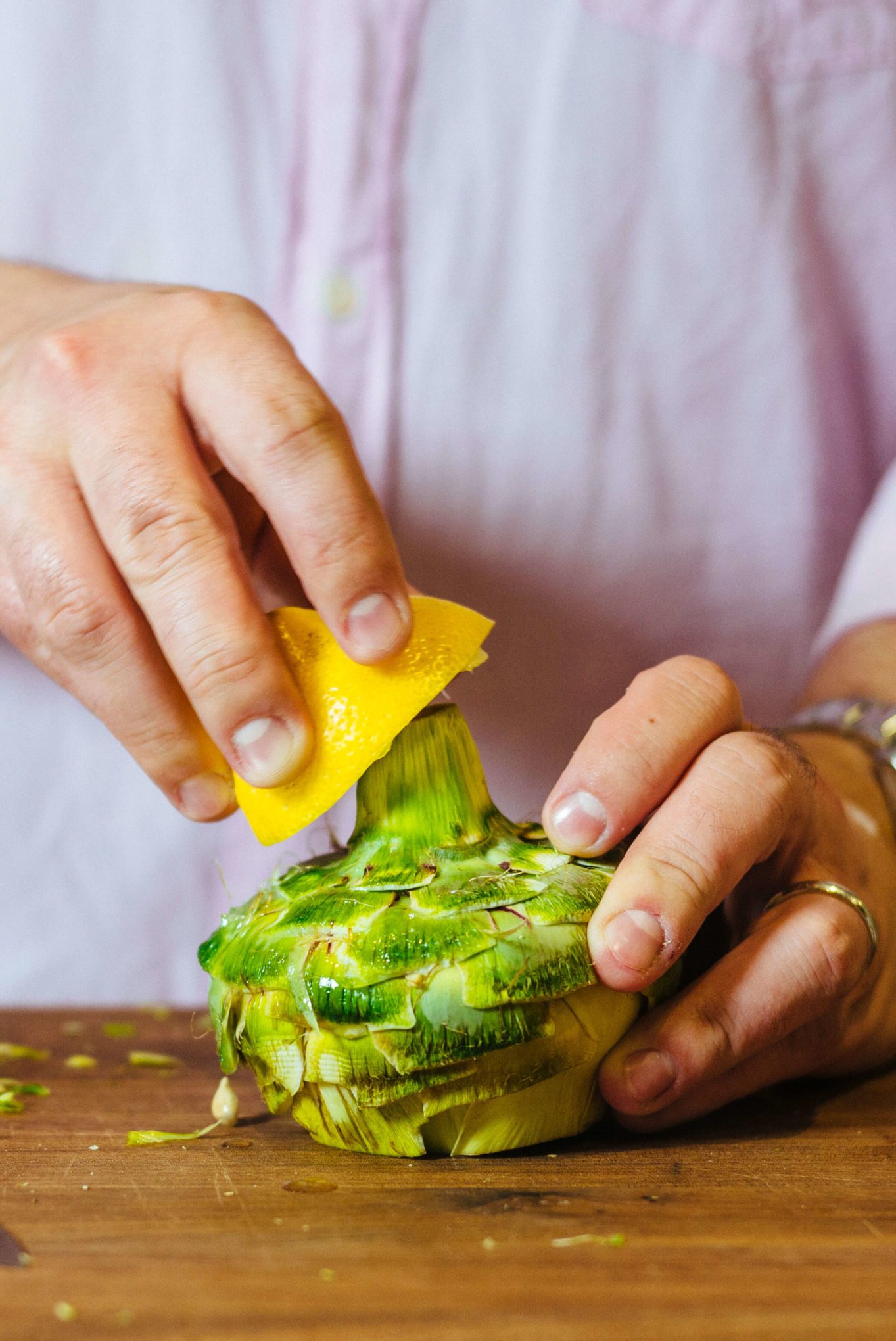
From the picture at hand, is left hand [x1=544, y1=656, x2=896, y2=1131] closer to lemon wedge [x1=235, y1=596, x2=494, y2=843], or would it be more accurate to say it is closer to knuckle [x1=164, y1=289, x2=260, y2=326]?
lemon wedge [x1=235, y1=596, x2=494, y2=843]

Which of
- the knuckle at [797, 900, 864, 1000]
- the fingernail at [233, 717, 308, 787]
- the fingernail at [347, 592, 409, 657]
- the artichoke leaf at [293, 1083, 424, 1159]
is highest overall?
the fingernail at [347, 592, 409, 657]

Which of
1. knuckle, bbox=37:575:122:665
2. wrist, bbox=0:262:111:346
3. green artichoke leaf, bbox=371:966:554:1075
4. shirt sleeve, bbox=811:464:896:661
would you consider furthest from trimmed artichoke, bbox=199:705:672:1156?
shirt sleeve, bbox=811:464:896:661

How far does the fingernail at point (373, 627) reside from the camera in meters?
0.81

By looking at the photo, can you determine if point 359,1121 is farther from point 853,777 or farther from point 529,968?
point 853,777

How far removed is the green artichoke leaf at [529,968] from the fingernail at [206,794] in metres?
0.27

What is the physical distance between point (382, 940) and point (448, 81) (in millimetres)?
1003

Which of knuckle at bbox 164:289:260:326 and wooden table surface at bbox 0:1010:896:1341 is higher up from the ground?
knuckle at bbox 164:289:260:326

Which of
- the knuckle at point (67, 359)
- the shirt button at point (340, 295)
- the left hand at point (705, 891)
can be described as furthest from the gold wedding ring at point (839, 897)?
the shirt button at point (340, 295)

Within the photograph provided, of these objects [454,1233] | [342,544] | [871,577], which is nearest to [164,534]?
[342,544]

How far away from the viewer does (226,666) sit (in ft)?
2.64

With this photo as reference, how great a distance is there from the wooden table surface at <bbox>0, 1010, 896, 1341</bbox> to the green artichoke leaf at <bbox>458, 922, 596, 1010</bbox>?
0.11m

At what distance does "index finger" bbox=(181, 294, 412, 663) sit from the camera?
0.81 m

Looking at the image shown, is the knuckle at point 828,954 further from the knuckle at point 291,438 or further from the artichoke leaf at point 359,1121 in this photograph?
the knuckle at point 291,438

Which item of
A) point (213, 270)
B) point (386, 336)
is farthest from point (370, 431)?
point (213, 270)
